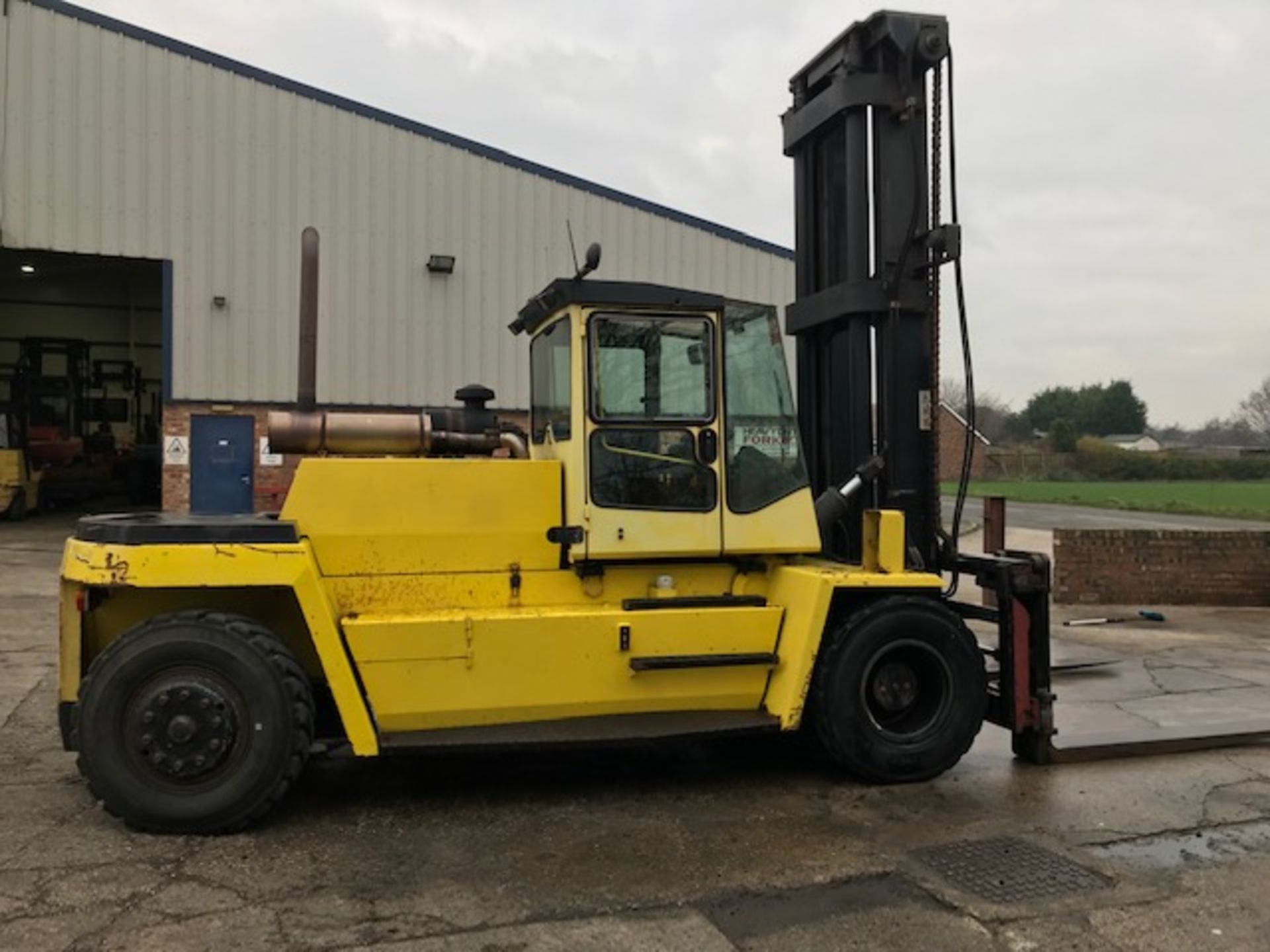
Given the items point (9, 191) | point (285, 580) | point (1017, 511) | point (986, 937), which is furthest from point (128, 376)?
point (986, 937)

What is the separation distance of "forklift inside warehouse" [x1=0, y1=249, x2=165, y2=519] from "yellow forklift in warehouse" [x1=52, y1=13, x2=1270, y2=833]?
2040 cm

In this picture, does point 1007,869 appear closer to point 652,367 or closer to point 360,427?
point 652,367

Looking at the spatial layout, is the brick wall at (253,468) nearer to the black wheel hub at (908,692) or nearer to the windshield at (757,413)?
the windshield at (757,413)

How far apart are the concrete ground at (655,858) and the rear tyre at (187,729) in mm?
163

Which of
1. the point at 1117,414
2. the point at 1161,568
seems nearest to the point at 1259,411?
the point at 1117,414

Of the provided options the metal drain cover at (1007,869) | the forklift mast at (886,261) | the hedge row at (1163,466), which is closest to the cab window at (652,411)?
the forklift mast at (886,261)

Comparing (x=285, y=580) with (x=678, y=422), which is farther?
(x=678, y=422)

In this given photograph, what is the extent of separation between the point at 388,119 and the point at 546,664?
595 inches

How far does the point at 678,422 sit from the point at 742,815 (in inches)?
79.1

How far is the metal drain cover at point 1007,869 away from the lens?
13.8 ft

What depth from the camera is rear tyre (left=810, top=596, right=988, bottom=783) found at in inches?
213

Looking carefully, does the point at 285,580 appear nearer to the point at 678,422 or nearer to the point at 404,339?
the point at 678,422

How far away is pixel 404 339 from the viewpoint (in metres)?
18.3

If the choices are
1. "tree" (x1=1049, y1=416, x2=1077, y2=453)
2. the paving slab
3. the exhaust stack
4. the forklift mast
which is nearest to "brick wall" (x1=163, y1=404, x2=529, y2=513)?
the exhaust stack
